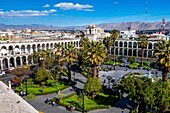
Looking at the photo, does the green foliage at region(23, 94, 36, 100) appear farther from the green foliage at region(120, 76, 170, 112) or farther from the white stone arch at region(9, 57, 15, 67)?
the white stone arch at region(9, 57, 15, 67)

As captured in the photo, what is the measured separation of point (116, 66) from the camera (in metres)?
84.9

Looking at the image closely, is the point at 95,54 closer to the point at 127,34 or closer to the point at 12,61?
the point at 12,61

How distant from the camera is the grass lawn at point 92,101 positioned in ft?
139

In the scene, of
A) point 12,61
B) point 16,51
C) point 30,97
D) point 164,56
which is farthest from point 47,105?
point 12,61

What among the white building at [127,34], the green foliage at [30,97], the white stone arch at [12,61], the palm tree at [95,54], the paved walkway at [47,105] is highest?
the white building at [127,34]

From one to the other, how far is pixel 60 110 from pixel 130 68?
145 feet

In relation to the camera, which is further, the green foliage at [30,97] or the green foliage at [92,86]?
the green foliage at [30,97]

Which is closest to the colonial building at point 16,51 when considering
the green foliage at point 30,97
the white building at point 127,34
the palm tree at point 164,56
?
the green foliage at point 30,97

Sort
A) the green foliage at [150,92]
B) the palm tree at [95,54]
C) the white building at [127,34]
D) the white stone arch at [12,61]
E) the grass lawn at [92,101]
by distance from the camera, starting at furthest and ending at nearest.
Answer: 1. the white building at [127,34]
2. the white stone arch at [12,61]
3. the palm tree at [95,54]
4. the grass lawn at [92,101]
5. the green foliage at [150,92]

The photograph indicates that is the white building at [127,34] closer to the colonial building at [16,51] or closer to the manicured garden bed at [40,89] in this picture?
the colonial building at [16,51]

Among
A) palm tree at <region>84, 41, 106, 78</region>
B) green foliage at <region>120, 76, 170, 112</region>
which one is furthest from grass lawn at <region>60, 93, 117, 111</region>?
palm tree at <region>84, 41, 106, 78</region>

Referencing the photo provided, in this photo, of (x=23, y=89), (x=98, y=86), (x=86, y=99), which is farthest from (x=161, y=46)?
(x=23, y=89)

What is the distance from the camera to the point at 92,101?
151 feet

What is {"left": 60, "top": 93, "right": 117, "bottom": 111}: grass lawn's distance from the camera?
1668 inches
